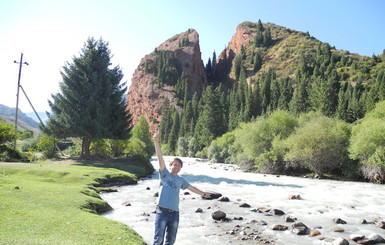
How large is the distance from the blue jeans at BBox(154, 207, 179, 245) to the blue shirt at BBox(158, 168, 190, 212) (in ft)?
0.54

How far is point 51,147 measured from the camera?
39.3 metres

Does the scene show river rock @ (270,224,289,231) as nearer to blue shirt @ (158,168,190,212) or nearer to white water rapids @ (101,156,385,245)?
white water rapids @ (101,156,385,245)

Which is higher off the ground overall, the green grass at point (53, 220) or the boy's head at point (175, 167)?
the boy's head at point (175, 167)

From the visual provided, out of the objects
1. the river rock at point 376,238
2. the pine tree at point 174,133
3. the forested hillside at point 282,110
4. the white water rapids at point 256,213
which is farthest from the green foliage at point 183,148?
the river rock at point 376,238

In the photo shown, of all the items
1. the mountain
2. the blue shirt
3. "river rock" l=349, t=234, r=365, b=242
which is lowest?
"river rock" l=349, t=234, r=365, b=242

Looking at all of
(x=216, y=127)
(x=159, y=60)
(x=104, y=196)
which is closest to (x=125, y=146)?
(x=104, y=196)

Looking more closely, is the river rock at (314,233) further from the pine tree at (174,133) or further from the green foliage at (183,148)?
the pine tree at (174,133)

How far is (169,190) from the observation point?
6930 mm

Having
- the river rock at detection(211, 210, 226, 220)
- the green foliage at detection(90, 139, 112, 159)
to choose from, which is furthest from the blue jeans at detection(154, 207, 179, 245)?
the green foliage at detection(90, 139, 112, 159)

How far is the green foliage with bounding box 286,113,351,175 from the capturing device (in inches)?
1415

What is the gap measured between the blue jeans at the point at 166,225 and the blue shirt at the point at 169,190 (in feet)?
0.54

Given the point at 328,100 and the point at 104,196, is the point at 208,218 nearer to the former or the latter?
the point at 104,196

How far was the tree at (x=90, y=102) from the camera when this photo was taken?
37688mm

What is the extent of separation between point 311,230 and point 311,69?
142m
